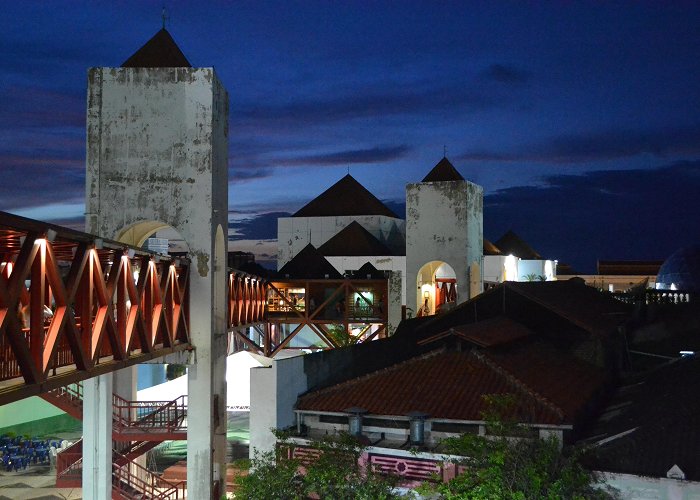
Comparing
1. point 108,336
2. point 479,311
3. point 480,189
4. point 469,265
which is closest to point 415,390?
point 108,336

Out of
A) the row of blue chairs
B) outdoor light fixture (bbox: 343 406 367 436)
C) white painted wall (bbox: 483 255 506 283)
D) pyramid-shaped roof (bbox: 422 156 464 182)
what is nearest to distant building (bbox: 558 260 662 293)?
white painted wall (bbox: 483 255 506 283)

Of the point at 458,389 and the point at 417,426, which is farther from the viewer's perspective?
the point at 458,389

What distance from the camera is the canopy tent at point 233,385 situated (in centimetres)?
4325

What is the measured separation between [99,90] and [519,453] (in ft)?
58.7

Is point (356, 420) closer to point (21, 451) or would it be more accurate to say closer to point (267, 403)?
point (267, 403)

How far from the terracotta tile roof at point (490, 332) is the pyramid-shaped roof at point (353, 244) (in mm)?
31062

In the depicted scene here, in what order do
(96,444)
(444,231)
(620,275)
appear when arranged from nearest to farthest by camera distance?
(96,444) < (444,231) < (620,275)

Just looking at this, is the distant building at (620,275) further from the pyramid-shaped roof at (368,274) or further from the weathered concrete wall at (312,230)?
the pyramid-shaped roof at (368,274)

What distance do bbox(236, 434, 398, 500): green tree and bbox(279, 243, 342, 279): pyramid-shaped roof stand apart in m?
29.5

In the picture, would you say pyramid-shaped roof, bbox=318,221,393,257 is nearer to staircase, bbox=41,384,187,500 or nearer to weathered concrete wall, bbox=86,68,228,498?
staircase, bbox=41,384,187,500

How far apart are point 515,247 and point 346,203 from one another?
2534 centimetres

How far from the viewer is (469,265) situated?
45.1 metres

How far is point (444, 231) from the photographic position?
150ft

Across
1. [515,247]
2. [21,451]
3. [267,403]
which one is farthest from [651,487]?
[515,247]
